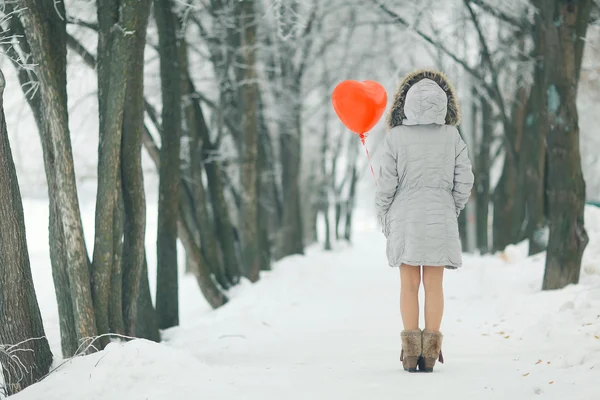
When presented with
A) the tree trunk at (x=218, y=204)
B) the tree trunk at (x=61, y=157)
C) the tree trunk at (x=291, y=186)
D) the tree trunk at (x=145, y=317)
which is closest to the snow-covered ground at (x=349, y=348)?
the tree trunk at (x=145, y=317)

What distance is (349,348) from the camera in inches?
267

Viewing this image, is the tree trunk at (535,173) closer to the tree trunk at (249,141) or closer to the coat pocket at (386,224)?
the tree trunk at (249,141)

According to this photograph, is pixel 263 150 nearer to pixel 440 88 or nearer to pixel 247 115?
pixel 247 115

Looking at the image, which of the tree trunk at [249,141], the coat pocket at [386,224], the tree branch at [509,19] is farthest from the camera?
the tree trunk at [249,141]

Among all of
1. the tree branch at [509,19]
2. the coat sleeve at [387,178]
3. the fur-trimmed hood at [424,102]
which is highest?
the tree branch at [509,19]

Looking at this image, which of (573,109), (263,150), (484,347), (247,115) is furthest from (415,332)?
(263,150)

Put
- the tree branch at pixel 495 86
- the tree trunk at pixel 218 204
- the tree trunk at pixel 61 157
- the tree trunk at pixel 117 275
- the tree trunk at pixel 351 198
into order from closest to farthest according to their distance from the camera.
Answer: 1. the tree trunk at pixel 61 157
2. the tree trunk at pixel 117 275
3. the tree trunk at pixel 218 204
4. the tree branch at pixel 495 86
5. the tree trunk at pixel 351 198

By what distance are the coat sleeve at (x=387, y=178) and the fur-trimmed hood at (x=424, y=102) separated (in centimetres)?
20

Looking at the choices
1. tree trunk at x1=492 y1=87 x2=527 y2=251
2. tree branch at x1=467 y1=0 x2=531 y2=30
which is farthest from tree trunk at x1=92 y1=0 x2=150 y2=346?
tree trunk at x1=492 y1=87 x2=527 y2=251

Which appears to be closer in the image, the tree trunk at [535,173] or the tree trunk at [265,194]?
the tree trunk at [535,173]

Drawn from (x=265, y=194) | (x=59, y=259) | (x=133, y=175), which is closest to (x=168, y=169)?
(x=133, y=175)

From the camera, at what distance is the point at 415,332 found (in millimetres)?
5074

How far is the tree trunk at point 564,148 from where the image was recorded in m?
8.34

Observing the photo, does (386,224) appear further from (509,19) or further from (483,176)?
(483,176)
